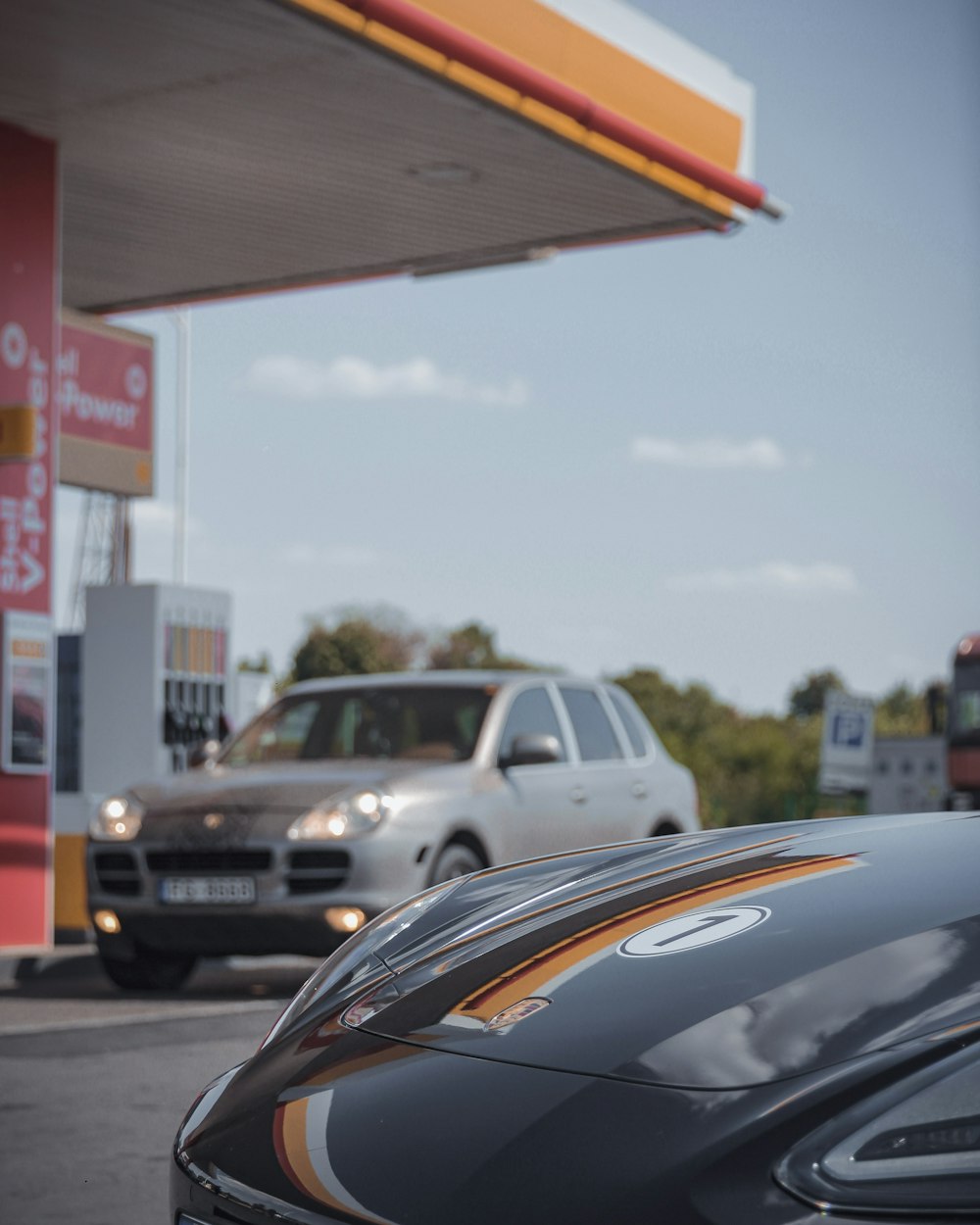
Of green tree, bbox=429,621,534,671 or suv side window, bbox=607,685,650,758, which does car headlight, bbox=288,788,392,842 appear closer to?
suv side window, bbox=607,685,650,758

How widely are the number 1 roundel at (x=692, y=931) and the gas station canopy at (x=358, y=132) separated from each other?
812cm

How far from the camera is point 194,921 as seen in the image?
8.75m

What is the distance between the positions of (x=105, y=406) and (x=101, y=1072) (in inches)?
429

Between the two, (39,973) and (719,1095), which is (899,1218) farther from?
(39,973)

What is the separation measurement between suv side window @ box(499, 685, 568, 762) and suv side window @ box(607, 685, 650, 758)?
2.35 feet

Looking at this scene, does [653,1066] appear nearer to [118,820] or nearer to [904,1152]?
[904,1152]

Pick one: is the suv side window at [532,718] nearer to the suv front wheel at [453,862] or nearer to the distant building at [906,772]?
the suv front wheel at [453,862]

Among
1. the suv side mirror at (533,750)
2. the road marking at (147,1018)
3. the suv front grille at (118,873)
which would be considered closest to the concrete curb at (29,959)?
the suv front grille at (118,873)

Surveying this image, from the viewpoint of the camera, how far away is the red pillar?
11180mm

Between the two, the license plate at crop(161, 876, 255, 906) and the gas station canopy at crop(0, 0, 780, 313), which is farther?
the gas station canopy at crop(0, 0, 780, 313)

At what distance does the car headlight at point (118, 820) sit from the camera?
29.8ft

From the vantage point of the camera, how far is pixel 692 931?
2.42 metres

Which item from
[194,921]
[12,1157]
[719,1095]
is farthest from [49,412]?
[719,1095]

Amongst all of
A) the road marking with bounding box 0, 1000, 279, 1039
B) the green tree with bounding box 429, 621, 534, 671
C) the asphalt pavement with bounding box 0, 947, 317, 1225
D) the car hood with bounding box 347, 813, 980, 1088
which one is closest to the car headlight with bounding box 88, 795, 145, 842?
the asphalt pavement with bounding box 0, 947, 317, 1225
